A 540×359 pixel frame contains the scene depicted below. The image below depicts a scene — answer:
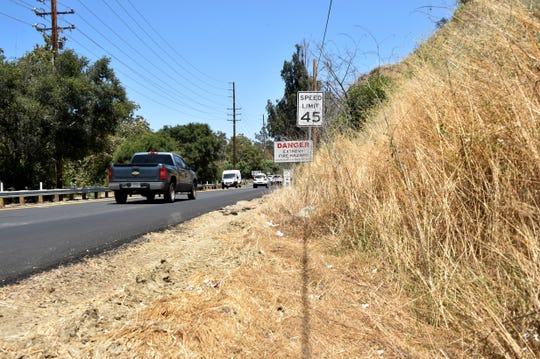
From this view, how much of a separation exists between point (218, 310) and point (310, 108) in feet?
21.6

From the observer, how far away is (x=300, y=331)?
123 inches

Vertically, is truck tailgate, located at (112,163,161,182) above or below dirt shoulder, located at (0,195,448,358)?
above

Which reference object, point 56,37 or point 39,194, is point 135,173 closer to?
point 39,194

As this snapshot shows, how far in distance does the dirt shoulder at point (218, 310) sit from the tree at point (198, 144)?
54.9 metres

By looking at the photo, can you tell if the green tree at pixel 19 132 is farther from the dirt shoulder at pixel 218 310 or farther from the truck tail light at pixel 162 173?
the dirt shoulder at pixel 218 310

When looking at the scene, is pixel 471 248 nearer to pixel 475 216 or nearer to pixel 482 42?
pixel 475 216

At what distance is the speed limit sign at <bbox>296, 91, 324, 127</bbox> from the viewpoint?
9.30m

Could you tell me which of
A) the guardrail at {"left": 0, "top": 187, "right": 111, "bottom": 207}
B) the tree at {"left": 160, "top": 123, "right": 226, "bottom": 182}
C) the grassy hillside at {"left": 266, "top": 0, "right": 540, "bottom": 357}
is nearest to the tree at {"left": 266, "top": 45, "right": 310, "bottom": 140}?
the guardrail at {"left": 0, "top": 187, "right": 111, "bottom": 207}

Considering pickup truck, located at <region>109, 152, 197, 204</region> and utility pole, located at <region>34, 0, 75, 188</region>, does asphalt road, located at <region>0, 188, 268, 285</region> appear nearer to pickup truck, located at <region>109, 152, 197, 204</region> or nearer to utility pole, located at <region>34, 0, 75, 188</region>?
pickup truck, located at <region>109, 152, 197, 204</region>

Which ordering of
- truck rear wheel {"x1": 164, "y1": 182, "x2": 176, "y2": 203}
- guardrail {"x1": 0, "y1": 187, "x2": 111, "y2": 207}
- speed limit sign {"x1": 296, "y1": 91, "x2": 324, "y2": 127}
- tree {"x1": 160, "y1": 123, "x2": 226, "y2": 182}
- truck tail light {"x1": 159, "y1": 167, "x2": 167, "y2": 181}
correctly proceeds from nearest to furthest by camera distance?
speed limit sign {"x1": 296, "y1": 91, "x2": 324, "y2": 127}, truck tail light {"x1": 159, "y1": 167, "x2": 167, "y2": 181}, guardrail {"x1": 0, "y1": 187, "x2": 111, "y2": 207}, truck rear wheel {"x1": 164, "y1": 182, "x2": 176, "y2": 203}, tree {"x1": 160, "y1": 123, "x2": 226, "y2": 182}

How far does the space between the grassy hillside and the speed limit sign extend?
360 cm

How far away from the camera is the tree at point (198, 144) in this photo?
6016 cm

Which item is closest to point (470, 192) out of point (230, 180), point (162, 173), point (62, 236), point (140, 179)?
point (62, 236)

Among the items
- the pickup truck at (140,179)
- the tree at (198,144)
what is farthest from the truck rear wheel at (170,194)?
the tree at (198,144)
